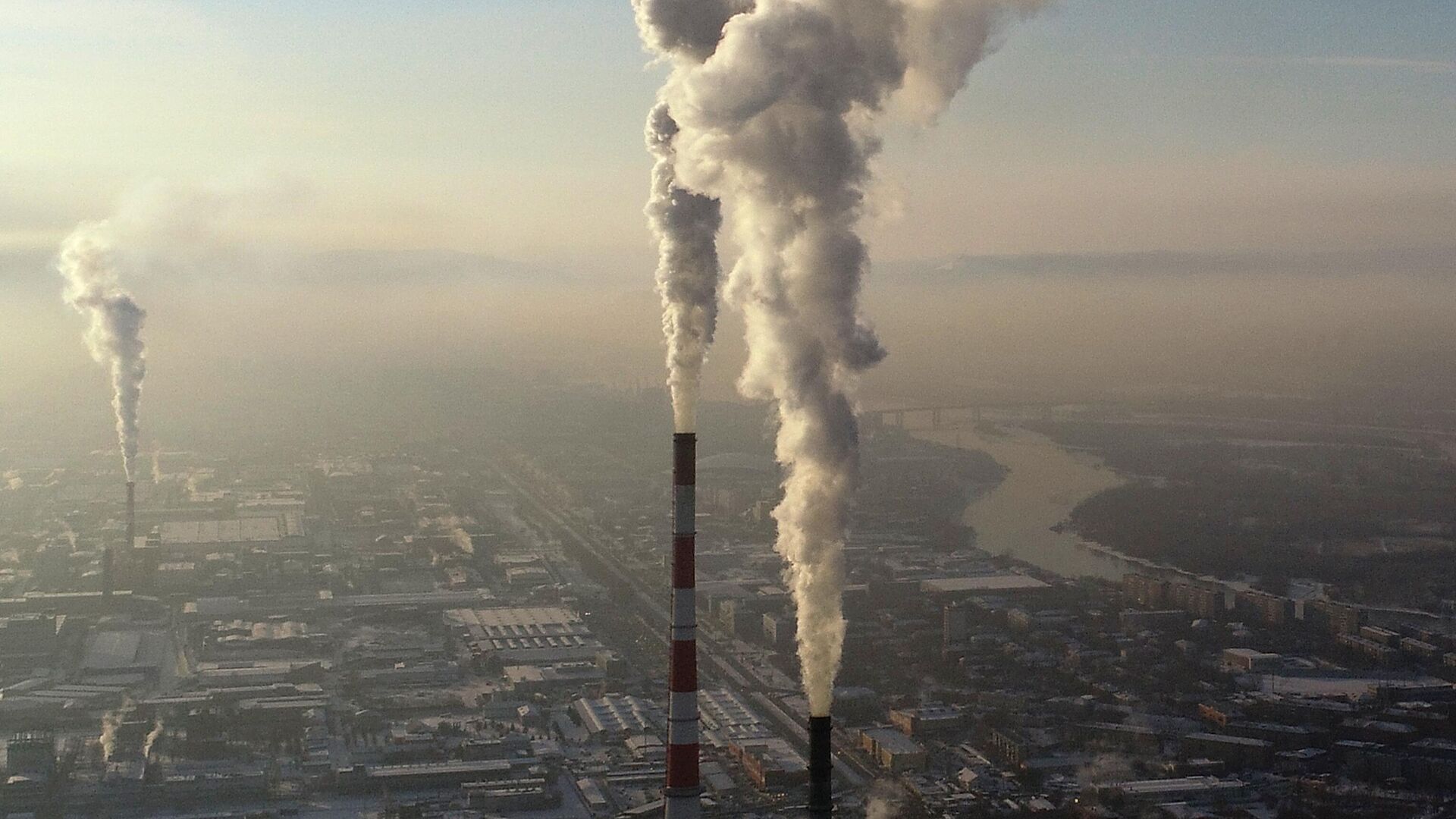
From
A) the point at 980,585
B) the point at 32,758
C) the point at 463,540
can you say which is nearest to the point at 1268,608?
the point at 980,585

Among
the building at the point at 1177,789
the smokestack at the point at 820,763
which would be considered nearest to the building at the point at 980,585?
the building at the point at 1177,789

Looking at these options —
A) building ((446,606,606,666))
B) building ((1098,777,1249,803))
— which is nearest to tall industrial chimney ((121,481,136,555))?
building ((446,606,606,666))

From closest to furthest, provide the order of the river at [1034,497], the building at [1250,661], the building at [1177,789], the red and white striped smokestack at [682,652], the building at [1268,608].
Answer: the red and white striped smokestack at [682,652] < the building at [1177,789] < the building at [1250,661] < the building at [1268,608] < the river at [1034,497]

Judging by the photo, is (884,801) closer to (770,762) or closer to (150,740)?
(770,762)

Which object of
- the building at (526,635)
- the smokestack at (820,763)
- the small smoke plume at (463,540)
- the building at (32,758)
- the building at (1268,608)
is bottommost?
the building at (32,758)

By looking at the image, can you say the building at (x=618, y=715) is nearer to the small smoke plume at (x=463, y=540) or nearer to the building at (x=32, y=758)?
the building at (x=32, y=758)

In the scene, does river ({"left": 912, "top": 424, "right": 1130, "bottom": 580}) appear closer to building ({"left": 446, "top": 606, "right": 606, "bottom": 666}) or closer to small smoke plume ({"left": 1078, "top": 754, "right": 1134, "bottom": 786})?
building ({"left": 446, "top": 606, "right": 606, "bottom": 666})
